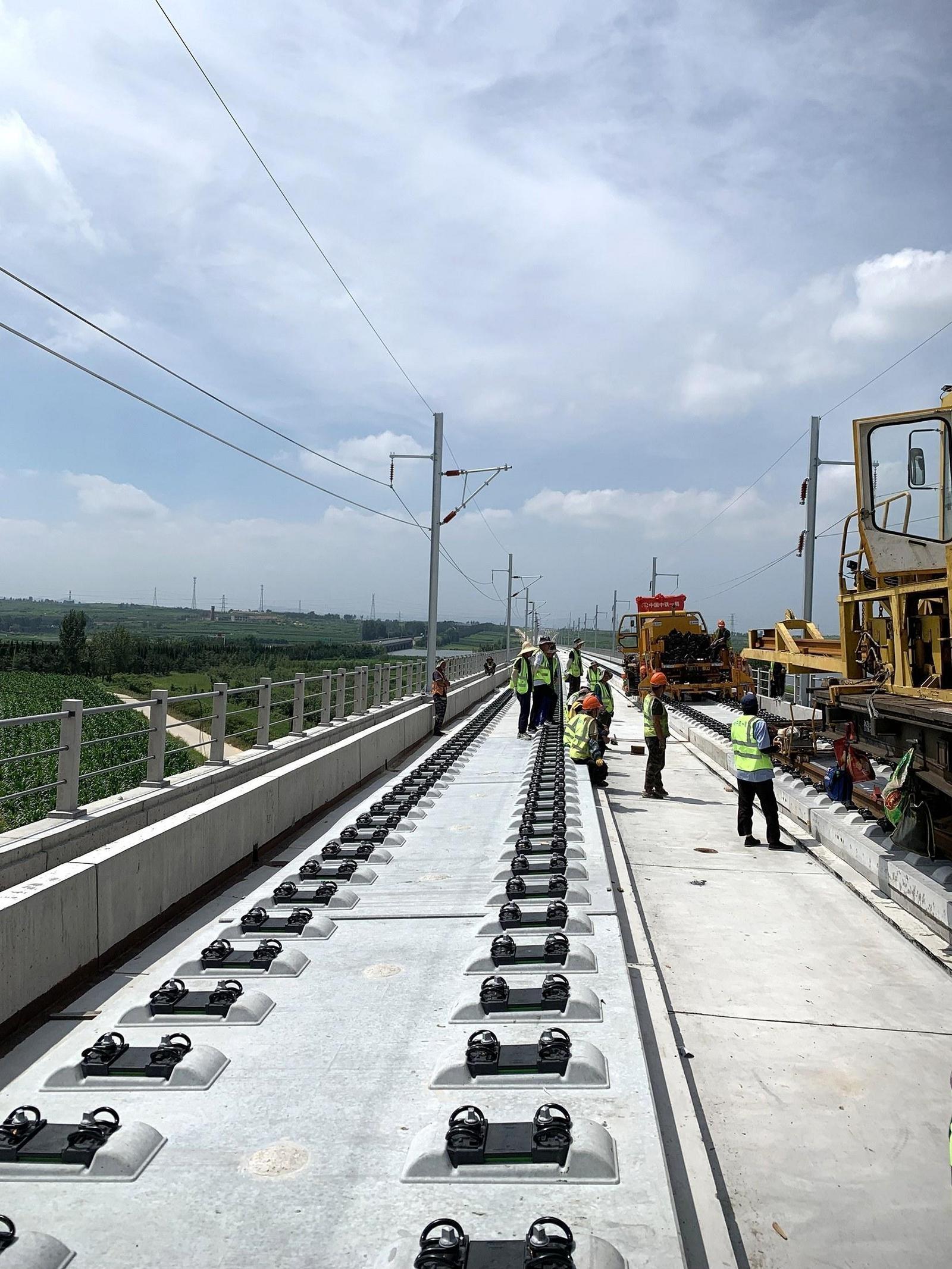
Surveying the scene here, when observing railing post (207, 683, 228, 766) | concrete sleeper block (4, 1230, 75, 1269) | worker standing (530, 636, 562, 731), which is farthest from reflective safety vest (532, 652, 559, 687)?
concrete sleeper block (4, 1230, 75, 1269)

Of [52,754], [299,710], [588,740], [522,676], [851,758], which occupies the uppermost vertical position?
[522,676]

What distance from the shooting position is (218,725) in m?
10.1

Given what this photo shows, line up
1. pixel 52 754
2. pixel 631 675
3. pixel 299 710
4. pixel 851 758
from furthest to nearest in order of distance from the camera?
pixel 52 754 < pixel 631 675 < pixel 299 710 < pixel 851 758

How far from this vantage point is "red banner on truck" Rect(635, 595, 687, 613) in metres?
35.5

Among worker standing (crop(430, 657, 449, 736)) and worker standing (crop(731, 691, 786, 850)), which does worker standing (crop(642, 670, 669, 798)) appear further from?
worker standing (crop(430, 657, 449, 736))

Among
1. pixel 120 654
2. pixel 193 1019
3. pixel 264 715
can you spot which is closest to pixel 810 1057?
pixel 193 1019

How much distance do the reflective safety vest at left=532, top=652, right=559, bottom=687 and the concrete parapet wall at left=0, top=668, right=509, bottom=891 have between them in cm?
785

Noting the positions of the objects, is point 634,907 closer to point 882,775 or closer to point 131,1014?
point 131,1014

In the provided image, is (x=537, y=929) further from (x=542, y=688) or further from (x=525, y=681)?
(x=525, y=681)

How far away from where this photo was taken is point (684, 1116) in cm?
450

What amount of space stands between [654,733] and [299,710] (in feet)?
16.6

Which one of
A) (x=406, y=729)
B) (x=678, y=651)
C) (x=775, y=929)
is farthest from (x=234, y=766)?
(x=678, y=651)

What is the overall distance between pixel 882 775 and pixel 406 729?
9.52 meters

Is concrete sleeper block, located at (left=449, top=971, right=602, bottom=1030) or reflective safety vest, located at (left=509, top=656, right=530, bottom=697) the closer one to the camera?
concrete sleeper block, located at (left=449, top=971, right=602, bottom=1030)
